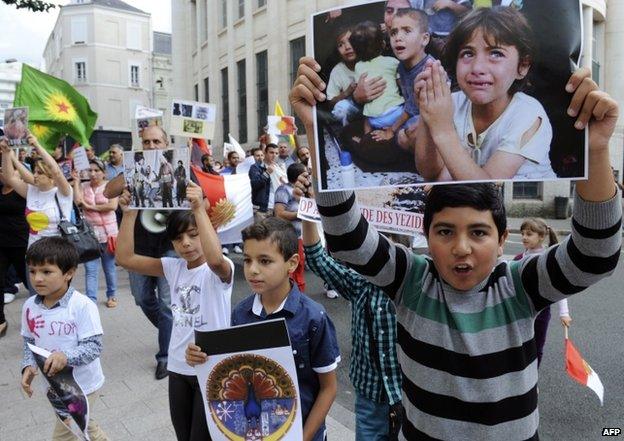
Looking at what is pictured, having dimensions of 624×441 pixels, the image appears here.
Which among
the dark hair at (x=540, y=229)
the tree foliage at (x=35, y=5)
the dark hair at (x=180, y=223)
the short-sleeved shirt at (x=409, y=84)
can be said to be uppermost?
the tree foliage at (x=35, y=5)

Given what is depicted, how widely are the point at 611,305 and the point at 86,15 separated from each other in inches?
2080

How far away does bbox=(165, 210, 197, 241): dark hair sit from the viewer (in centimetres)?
285

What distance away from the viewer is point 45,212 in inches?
207

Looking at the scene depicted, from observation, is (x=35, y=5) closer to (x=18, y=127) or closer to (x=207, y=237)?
(x=18, y=127)

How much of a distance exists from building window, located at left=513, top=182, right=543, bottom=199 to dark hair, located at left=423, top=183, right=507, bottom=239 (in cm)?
2024

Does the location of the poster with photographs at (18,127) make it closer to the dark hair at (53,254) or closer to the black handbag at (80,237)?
the black handbag at (80,237)

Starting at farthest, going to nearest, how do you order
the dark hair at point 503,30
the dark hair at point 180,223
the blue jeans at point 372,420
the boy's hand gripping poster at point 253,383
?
the dark hair at point 180,223, the blue jeans at point 372,420, the boy's hand gripping poster at point 253,383, the dark hair at point 503,30

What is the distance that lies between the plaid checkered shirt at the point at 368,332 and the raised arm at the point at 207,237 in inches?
18.1

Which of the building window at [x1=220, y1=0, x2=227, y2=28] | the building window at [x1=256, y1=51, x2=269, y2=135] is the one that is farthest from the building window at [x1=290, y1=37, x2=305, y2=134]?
the building window at [x1=220, y1=0, x2=227, y2=28]

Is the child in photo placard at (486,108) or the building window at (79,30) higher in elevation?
the building window at (79,30)

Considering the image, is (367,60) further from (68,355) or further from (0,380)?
(0,380)

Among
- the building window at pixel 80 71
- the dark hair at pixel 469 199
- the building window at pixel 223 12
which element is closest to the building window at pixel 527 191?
the building window at pixel 223 12

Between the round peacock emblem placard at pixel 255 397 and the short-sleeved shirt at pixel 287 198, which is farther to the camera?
the short-sleeved shirt at pixel 287 198

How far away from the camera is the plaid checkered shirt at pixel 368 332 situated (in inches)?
92.1
